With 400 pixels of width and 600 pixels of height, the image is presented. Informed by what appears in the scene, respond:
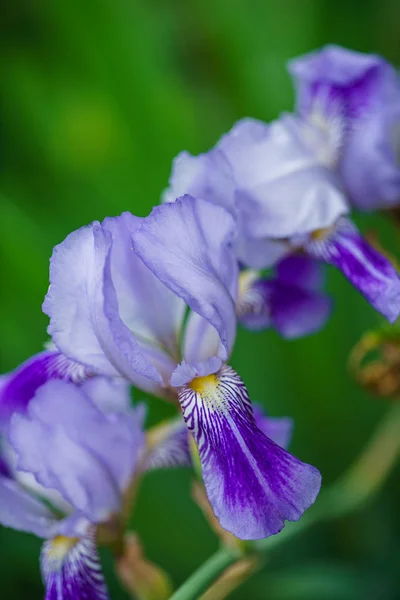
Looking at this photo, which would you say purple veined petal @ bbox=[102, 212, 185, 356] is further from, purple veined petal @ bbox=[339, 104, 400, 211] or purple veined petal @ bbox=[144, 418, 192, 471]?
purple veined petal @ bbox=[339, 104, 400, 211]

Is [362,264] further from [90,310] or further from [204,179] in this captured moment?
[90,310]

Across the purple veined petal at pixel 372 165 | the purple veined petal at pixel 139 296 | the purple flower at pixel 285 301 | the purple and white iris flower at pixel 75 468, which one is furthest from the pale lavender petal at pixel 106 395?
the purple veined petal at pixel 372 165

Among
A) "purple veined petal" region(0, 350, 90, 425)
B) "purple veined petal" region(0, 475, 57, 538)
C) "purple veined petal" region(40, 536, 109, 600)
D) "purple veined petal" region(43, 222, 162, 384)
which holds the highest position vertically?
"purple veined petal" region(43, 222, 162, 384)

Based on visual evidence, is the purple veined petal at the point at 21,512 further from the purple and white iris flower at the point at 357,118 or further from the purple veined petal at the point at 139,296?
the purple and white iris flower at the point at 357,118

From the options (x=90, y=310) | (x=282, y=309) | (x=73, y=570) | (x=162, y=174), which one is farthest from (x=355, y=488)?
(x=162, y=174)

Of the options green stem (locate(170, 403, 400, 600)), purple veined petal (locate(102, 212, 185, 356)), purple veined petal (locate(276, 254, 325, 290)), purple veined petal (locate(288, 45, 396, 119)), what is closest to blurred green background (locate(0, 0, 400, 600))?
green stem (locate(170, 403, 400, 600))

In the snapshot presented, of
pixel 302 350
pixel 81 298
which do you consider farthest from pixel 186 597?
pixel 302 350

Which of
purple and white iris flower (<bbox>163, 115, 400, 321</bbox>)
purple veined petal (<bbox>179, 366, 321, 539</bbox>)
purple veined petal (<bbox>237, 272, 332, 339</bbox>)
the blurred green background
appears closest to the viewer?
purple veined petal (<bbox>179, 366, 321, 539</bbox>)
